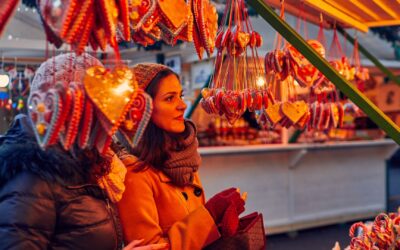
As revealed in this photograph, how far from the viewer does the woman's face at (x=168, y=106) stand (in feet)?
6.36

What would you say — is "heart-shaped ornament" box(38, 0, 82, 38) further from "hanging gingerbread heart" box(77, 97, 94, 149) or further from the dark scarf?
the dark scarf

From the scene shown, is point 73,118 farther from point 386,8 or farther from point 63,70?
point 386,8

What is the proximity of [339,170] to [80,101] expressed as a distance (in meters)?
5.66

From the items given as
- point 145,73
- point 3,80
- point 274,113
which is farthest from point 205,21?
point 3,80

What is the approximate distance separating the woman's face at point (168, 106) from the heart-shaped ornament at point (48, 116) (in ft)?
2.41

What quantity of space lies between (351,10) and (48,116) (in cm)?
252

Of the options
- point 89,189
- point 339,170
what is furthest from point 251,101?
point 339,170

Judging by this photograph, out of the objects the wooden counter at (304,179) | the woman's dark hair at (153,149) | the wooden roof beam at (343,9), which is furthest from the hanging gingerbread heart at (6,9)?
the wooden counter at (304,179)

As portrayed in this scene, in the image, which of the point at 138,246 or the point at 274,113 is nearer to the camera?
the point at 138,246

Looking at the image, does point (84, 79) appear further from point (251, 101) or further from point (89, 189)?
point (251, 101)

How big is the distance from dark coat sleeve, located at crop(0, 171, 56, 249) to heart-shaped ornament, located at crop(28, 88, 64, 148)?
0.93 feet

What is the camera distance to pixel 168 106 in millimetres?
1951

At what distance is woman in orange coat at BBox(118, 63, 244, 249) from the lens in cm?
188

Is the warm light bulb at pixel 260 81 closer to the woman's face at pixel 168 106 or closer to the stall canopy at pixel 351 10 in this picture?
the stall canopy at pixel 351 10
